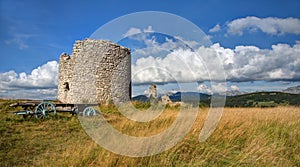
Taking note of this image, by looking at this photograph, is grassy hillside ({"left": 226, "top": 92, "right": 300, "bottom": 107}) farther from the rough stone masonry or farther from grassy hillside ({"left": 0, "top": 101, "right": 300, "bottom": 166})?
the rough stone masonry

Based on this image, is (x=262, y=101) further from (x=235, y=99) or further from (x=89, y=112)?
(x=89, y=112)

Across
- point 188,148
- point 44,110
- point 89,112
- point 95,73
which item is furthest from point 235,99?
point 188,148

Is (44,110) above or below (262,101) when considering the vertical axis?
above

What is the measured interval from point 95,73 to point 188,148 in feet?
42.3

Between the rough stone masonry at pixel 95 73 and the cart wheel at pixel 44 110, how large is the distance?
5282 mm

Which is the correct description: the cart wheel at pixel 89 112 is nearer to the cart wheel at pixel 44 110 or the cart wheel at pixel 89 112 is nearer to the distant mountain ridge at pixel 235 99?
the cart wheel at pixel 44 110

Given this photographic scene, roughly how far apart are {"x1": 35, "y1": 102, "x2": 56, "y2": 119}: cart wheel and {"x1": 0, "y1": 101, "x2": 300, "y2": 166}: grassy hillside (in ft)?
8.13

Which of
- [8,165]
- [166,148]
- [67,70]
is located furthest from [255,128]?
[67,70]

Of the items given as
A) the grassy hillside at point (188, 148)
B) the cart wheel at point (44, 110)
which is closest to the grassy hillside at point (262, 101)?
the grassy hillside at point (188, 148)

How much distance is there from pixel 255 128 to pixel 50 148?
488cm

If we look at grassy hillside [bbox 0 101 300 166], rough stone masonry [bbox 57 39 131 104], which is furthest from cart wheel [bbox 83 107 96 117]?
rough stone masonry [bbox 57 39 131 104]

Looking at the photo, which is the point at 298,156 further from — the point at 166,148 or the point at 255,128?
the point at 166,148

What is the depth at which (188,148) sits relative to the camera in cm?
454

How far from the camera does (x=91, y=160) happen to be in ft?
12.8
